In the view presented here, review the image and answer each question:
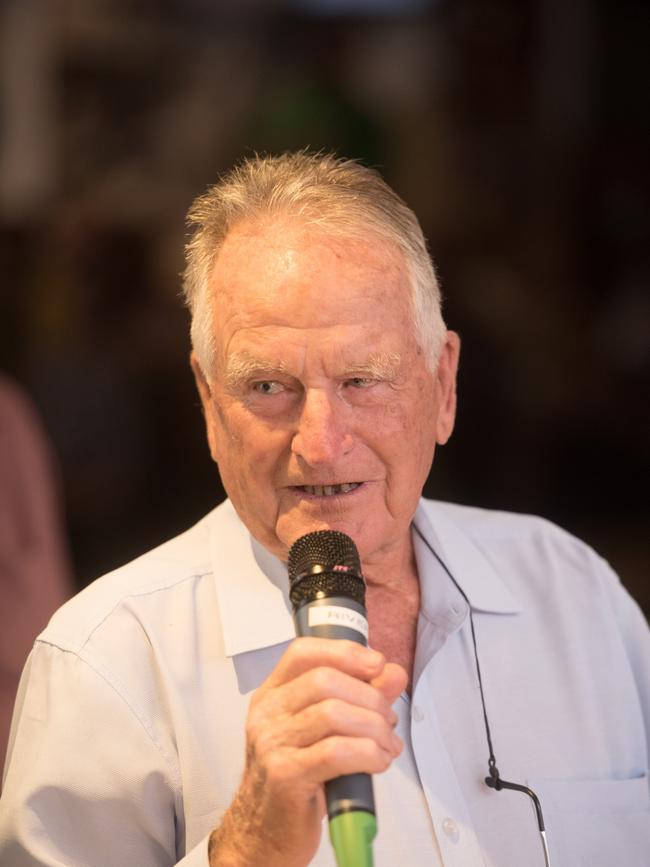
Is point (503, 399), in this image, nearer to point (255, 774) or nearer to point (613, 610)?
point (613, 610)

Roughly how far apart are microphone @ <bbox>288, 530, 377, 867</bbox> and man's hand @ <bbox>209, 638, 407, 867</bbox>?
2 cm

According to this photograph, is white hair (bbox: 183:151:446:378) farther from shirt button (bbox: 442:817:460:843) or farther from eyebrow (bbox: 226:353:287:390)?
shirt button (bbox: 442:817:460:843)

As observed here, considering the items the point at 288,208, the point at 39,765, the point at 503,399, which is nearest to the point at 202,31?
the point at 503,399

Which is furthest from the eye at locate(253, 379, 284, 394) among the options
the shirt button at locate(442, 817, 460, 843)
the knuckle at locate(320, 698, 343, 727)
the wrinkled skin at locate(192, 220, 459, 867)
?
the shirt button at locate(442, 817, 460, 843)

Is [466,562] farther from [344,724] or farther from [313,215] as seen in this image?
[344,724]

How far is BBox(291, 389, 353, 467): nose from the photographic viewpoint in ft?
4.78

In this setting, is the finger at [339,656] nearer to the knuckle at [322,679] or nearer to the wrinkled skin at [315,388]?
the knuckle at [322,679]

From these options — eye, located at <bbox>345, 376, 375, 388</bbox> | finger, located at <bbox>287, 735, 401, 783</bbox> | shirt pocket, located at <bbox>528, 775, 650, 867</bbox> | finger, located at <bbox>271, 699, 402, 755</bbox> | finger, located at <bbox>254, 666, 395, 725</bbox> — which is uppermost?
eye, located at <bbox>345, 376, 375, 388</bbox>

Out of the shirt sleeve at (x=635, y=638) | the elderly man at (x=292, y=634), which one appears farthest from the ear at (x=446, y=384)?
the shirt sleeve at (x=635, y=638)

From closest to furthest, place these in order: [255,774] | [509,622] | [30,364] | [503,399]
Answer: [255,774] < [509,622] < [30,364] < [503,399]

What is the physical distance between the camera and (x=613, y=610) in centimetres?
189

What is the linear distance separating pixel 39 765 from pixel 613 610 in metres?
0.95

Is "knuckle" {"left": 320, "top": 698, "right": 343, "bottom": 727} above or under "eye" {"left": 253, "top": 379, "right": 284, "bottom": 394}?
under

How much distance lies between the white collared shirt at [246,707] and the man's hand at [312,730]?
0.70 feet
